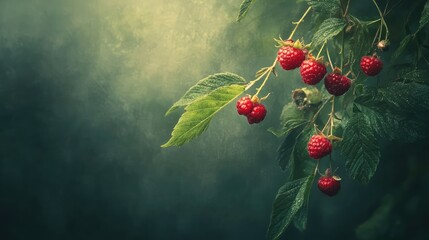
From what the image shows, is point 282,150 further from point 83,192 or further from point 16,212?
point 16,212

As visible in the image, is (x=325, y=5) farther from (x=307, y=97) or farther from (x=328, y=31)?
(x=307, y=97)

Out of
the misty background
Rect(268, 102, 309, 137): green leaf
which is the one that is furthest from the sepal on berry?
the misty background

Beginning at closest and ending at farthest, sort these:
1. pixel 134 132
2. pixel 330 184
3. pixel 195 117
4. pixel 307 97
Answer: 1. pixel 195 117
2. pixel 330 184
3. pixel 307 97
4. pixel 134 132

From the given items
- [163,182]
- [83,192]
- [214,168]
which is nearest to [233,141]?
[214,168]

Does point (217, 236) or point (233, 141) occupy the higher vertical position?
point (233, 141)

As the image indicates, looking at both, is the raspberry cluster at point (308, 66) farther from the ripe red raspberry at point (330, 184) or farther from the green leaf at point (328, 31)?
the ripe red raspberry at point (330, 184)

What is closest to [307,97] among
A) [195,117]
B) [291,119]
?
[291,119]

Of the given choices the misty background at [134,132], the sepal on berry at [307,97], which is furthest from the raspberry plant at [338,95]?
the misty background at [134,132]
